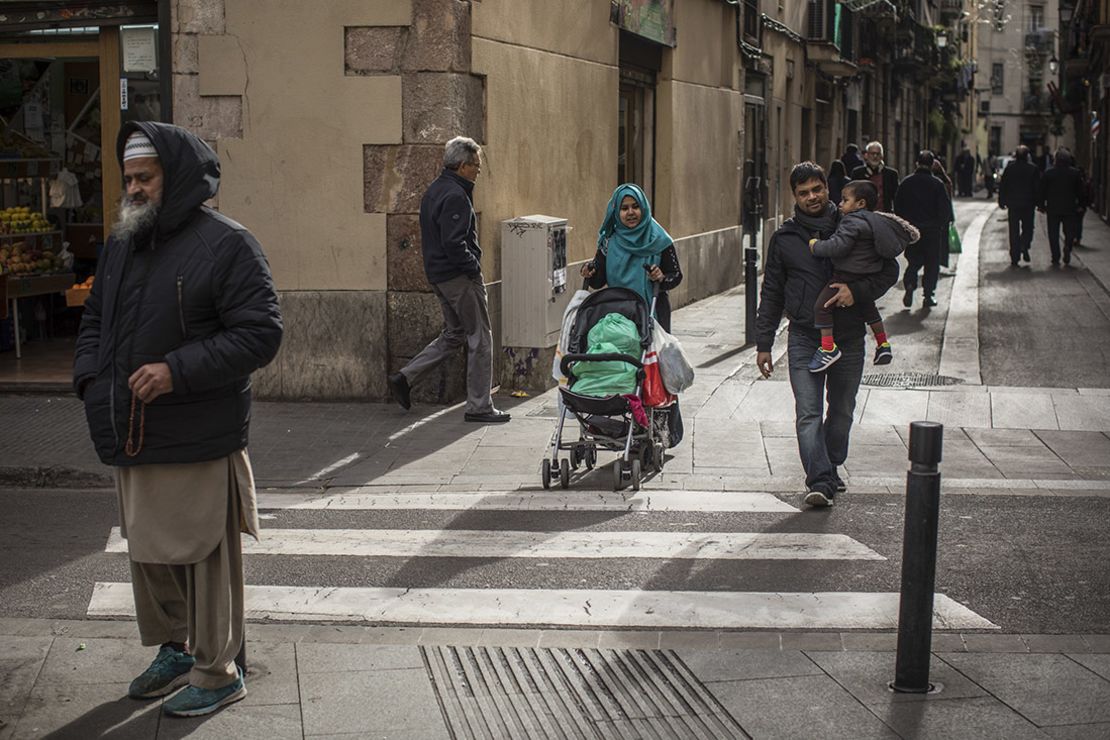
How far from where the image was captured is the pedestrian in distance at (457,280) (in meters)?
10.4

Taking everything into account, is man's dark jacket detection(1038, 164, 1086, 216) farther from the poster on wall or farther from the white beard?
the white beard

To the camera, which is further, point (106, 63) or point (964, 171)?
point (964, 171)

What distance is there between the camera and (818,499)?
796 cm

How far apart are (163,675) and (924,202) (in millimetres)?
13782

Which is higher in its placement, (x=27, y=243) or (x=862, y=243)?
(x=862, y=243)

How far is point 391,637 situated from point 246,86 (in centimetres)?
645

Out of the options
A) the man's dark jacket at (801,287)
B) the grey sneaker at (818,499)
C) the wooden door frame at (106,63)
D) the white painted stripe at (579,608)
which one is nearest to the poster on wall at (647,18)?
the wooden door frame at (106,63)

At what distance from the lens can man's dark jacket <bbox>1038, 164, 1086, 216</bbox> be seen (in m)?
22.4

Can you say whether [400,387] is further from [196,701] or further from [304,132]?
[196,701]

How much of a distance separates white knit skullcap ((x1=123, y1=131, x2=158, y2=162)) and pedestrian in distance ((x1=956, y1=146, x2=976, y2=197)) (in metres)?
48.9

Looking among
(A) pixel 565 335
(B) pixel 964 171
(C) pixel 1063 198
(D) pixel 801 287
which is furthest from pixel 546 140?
(B) pixel 964 171

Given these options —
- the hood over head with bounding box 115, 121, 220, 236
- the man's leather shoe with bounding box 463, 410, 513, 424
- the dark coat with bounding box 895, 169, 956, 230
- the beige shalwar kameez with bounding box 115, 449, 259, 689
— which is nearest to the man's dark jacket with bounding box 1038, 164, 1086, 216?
the dark coat with bounding box 895, 169, 956, 230

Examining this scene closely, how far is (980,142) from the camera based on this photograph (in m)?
86.1

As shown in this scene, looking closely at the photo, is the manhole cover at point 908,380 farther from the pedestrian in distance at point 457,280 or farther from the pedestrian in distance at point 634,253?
the pedestrian in distance at point 634,253
